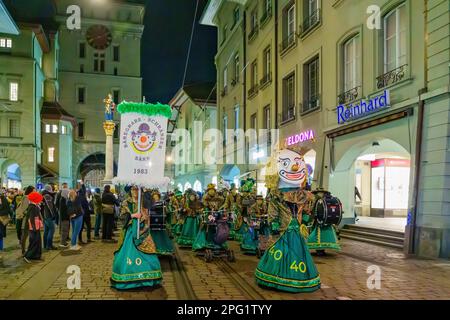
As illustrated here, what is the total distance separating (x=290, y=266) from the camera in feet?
24.3

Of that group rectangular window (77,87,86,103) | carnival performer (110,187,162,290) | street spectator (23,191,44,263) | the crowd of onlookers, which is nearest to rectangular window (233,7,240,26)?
the crowd of onlookers

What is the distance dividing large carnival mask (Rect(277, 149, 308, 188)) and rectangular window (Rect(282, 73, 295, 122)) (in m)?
13.1

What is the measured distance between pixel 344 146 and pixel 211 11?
2261cm

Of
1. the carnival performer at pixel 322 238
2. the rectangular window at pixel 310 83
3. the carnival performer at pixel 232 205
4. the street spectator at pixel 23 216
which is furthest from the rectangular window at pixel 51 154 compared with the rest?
the carnival performer at pixel 322 238

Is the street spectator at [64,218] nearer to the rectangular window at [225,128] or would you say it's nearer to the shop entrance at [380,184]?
the shop entrance at [380,184]

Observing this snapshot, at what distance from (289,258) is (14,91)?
3626cm

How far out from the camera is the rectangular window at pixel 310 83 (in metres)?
18.7

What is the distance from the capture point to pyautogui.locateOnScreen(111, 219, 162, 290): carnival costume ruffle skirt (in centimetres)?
757

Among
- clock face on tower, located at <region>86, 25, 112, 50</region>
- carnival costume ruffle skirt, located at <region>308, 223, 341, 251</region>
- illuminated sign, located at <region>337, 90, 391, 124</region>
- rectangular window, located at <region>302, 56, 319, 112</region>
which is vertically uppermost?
clock face on tower, located at <region>86, 25, 112, 50</region>

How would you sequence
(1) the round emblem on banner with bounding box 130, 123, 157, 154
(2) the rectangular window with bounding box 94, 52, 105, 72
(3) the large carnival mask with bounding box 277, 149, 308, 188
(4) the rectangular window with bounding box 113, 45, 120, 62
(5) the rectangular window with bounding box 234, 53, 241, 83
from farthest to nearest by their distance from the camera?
(4) the rectangular window with bounding box 113, 45, 120, 62
(2) the rectangular window with bounding box 94, 52, 105, 72
(5) the rectangular window with bounding box 234, 53, 241, 83
(3) the large carnival mask with bounding box 277, 149, 308, 188
(1) the round emblem on banner with bounding box 130, 123, 157, 154

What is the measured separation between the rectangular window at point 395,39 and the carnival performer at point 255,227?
615 centimetres

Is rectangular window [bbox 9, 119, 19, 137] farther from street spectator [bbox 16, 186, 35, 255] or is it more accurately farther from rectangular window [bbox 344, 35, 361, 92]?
rectangular window [bbox 344, 35, 361, 92]

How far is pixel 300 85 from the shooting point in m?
19.7

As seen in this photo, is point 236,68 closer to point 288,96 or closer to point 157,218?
point 288,96
